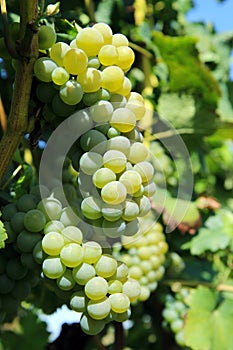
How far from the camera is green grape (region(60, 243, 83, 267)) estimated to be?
0.70 m

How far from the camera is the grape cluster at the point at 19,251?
2.51 feet

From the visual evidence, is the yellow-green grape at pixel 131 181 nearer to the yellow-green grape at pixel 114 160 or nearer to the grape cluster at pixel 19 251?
the yellow-green grape at pixel 114 160

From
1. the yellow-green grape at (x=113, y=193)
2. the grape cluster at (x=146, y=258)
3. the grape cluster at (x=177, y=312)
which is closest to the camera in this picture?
the yellow-green grape at (x=113, y=193)

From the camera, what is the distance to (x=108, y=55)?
28.8 inches

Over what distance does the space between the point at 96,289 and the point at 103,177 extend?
0.13 m

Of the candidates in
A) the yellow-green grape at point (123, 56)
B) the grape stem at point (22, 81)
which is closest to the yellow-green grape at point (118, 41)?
the yellow-green grape at point (123, 56)

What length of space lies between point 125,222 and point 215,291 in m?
0.84

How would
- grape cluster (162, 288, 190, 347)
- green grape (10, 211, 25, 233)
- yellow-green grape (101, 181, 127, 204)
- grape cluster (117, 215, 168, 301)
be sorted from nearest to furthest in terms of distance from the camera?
yellow-green grape (101, 181, 127, 204) < green grape (10, 211, 25, 233) < grape cluster (117, 215, 168, 301) < grape cluster (162, 288, 190, 347)

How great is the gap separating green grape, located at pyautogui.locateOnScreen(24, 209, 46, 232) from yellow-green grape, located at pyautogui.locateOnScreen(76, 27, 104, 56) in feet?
0.69

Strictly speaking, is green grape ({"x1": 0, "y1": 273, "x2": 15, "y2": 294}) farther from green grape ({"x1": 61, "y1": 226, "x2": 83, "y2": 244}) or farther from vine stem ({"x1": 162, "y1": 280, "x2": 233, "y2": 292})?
vine stem ({"x1": 162, "y1": 280, "x2": 233, "y2": 292})

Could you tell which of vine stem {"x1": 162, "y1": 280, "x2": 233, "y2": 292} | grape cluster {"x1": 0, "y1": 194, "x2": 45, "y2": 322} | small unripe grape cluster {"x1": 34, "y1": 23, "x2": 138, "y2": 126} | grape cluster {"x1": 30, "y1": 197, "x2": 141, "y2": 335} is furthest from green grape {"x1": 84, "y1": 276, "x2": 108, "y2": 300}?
vine stem {"x1": 162, "y1": 280, "x2": 233, "y2": 292}

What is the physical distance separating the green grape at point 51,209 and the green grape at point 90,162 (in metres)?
0.08

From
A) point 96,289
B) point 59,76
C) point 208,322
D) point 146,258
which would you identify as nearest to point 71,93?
point 59,76

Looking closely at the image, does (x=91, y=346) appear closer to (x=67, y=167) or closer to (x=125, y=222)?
(x=67, y=167)
